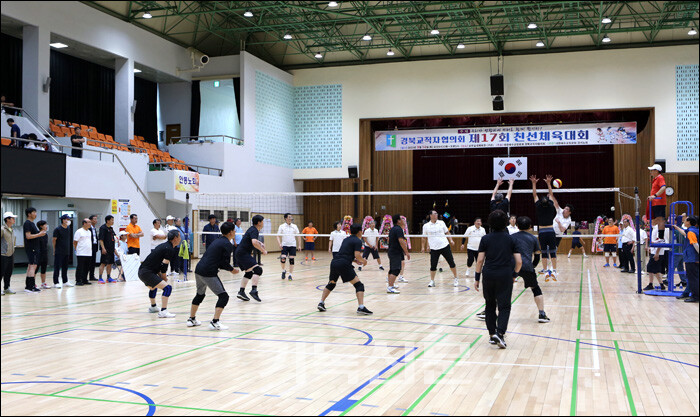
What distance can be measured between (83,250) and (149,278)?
6.49m

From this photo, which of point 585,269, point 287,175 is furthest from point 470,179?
point 585,269

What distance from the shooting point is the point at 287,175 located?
31.5m

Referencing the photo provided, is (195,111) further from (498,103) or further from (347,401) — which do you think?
(347,401)

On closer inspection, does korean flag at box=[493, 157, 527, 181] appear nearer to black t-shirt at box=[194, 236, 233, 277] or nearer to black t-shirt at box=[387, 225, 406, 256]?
black t-shirt at box=[387, 225, 406, 256]

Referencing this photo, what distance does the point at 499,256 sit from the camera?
716 cm

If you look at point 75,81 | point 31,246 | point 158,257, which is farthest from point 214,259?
point 31,246

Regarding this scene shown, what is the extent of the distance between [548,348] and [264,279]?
10.6 metres

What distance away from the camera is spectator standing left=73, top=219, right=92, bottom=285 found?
48.8 ft

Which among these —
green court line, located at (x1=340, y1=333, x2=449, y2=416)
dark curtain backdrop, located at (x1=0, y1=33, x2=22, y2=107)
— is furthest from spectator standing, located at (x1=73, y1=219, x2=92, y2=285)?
dark curtain backdrop, located at (x1=0, y1=33, x2=22, y2=107)

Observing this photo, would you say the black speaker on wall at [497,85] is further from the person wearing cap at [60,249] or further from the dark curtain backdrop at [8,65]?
the dark curtain backdrop at [8,65]

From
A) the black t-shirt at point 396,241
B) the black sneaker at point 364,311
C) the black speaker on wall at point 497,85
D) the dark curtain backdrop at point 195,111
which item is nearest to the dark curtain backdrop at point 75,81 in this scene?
the black sneaker at point 364,311

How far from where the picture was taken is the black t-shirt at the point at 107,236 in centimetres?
1547

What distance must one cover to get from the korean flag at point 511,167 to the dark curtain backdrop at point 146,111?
16.8 meters

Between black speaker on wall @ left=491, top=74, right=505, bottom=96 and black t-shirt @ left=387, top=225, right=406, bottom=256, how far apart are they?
16.9 meters
